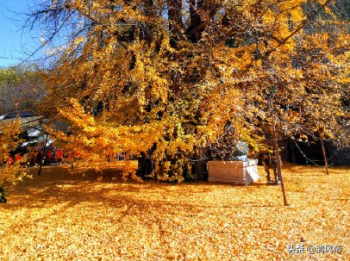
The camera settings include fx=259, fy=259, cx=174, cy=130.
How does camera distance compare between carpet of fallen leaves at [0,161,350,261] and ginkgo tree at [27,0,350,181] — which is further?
ginkgo tree at [27,0,350,181]

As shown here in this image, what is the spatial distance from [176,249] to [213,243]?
0.49 metres

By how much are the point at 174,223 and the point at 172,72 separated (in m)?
3.68

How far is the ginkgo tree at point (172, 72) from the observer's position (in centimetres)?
546

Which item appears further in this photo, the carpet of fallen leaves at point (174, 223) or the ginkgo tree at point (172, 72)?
the ginkgo tree at point (172, 72)

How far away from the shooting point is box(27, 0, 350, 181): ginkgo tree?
5461 mm

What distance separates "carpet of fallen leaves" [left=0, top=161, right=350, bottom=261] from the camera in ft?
10.3

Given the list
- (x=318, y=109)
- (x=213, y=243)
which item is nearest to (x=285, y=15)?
(x=318, y=109)

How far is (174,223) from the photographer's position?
13.0 feet

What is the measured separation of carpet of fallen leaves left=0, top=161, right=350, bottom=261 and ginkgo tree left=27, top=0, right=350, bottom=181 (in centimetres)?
107

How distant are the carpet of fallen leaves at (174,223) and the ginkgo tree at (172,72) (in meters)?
1.07

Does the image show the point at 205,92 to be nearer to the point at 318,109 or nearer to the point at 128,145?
the point at 128,145

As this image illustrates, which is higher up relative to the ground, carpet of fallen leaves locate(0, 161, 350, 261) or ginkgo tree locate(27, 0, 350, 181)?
ginkgo tree locate(27, 0, 350, 181)

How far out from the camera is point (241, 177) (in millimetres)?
6660

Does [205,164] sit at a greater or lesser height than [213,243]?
greater
